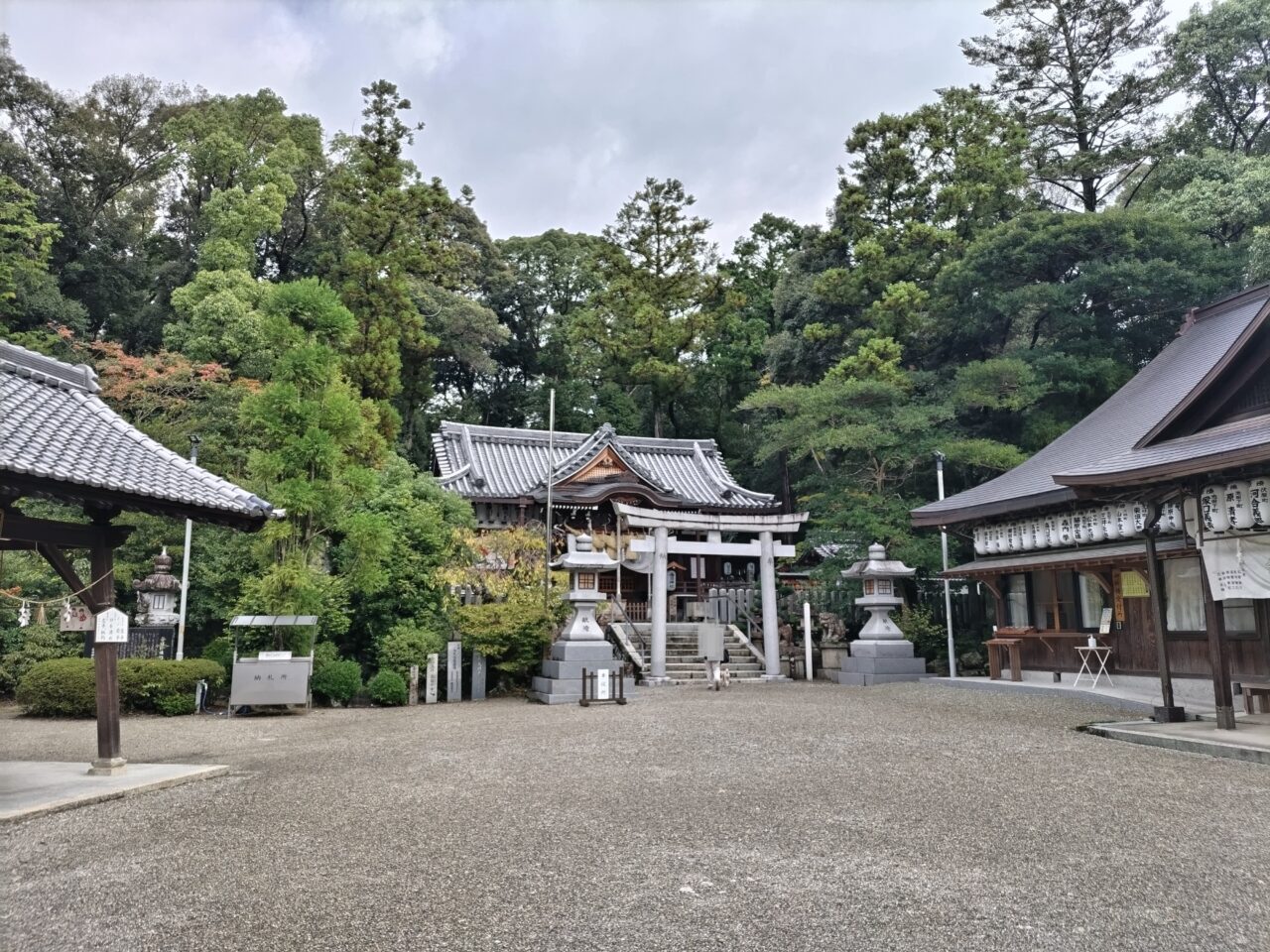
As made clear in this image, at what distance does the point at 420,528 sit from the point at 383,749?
8040 mm

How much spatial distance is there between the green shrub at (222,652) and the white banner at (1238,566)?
51.4 feet

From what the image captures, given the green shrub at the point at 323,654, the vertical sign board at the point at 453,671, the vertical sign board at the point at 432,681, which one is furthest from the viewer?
the vertical sign board at the point at 453,671

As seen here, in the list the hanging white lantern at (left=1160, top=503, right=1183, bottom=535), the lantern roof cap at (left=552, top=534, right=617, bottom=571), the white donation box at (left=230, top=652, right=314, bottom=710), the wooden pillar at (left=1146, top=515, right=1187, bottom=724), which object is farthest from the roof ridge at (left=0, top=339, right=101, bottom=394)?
the hanging white lantern at (left=1160, top=503, right=1183, bottom=535)

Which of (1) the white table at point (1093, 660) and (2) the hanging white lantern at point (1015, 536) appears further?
(2) the hanging white lantern at point (1015, 536)

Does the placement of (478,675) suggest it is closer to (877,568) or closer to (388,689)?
(388,689)

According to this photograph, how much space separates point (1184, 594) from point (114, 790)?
1407cm

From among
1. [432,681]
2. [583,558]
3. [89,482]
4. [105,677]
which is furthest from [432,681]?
[89,482]

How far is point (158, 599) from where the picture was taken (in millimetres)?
16391

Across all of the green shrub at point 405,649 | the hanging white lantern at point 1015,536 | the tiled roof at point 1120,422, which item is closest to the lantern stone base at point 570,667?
the green shrub at point 405,649

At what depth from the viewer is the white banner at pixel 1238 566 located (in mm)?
8953

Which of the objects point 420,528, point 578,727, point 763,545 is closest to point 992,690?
point 763,545

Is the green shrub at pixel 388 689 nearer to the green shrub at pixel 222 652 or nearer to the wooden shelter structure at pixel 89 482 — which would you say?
the green shrub at pixel 222 652

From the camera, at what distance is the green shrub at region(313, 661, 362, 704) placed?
47.1 feet

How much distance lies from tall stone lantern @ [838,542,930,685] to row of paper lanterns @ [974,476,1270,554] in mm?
1840
